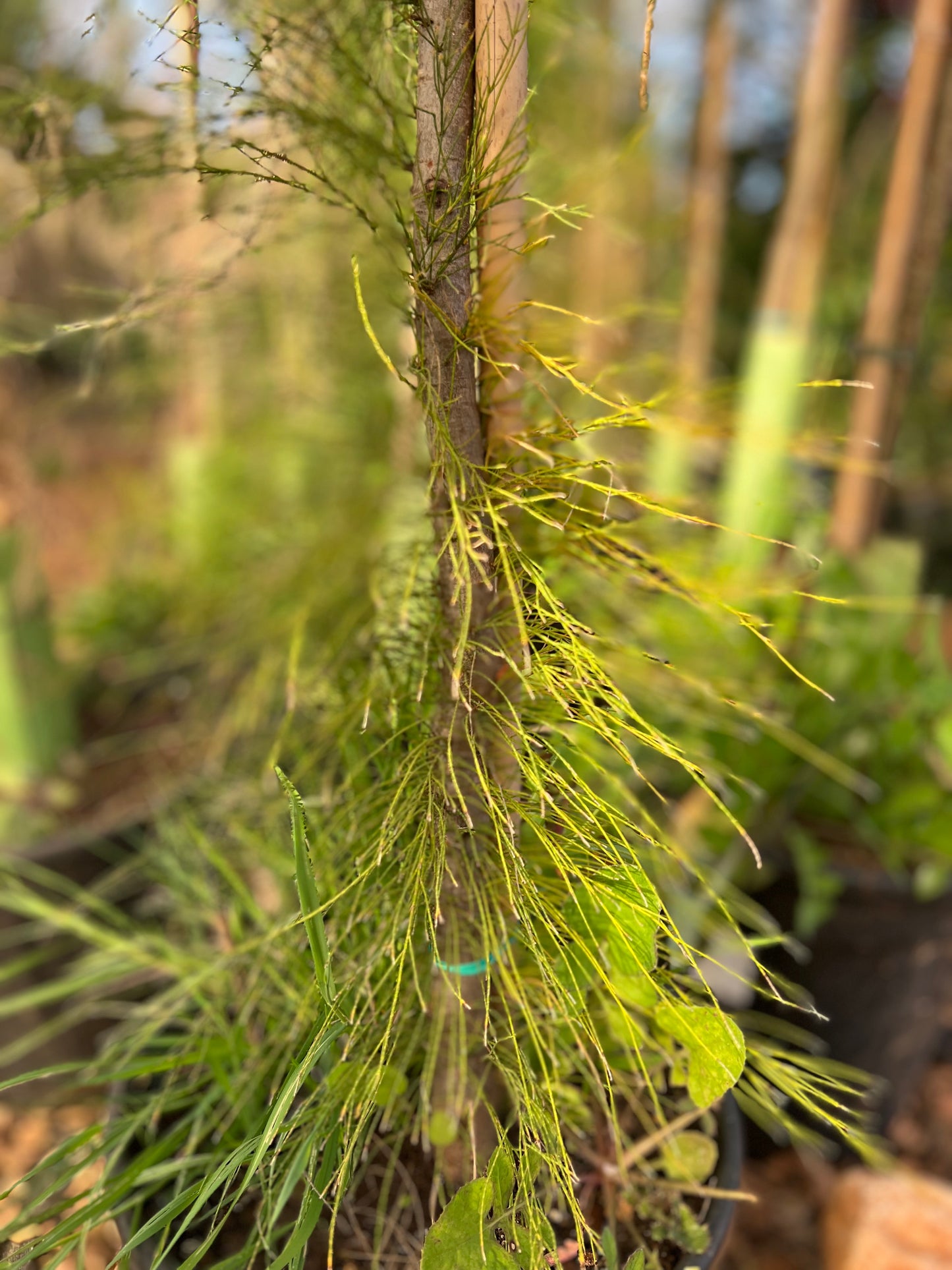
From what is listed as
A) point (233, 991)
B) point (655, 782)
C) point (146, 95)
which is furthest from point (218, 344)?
point (233, 991)

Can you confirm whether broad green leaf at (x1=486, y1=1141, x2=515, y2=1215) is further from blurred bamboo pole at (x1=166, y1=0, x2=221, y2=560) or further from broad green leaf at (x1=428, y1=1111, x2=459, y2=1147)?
blurred bamboo pole at (x1=166, y1=0, x2=221, y2=560)

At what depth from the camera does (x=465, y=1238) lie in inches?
11.7

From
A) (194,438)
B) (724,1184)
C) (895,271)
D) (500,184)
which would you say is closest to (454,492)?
(500,184)

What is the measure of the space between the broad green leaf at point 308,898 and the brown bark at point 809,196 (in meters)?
0.81

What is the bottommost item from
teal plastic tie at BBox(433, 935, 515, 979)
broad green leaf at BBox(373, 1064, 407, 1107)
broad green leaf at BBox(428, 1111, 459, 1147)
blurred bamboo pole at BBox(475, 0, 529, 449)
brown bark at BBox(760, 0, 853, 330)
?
broad green leaf at BBox(428, 1111, 459, 1147)

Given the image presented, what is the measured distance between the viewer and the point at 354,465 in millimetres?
1093

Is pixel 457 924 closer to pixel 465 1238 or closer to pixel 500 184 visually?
pixel 465 1238

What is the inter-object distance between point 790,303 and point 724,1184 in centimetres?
80

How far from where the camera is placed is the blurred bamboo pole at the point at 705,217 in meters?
1.16

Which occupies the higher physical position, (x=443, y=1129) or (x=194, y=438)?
(x=194, y=438)

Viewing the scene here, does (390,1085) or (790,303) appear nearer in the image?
(390,1085)

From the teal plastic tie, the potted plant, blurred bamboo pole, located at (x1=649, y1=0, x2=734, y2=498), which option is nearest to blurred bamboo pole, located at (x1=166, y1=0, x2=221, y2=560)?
blurred bamboo pole, located at (x1=649, y1=0, x2=734, y2=498)

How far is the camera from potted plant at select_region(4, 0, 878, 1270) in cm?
31

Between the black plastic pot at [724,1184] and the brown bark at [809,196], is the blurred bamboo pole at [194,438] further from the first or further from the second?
the black plastic pot at [724,1184]
